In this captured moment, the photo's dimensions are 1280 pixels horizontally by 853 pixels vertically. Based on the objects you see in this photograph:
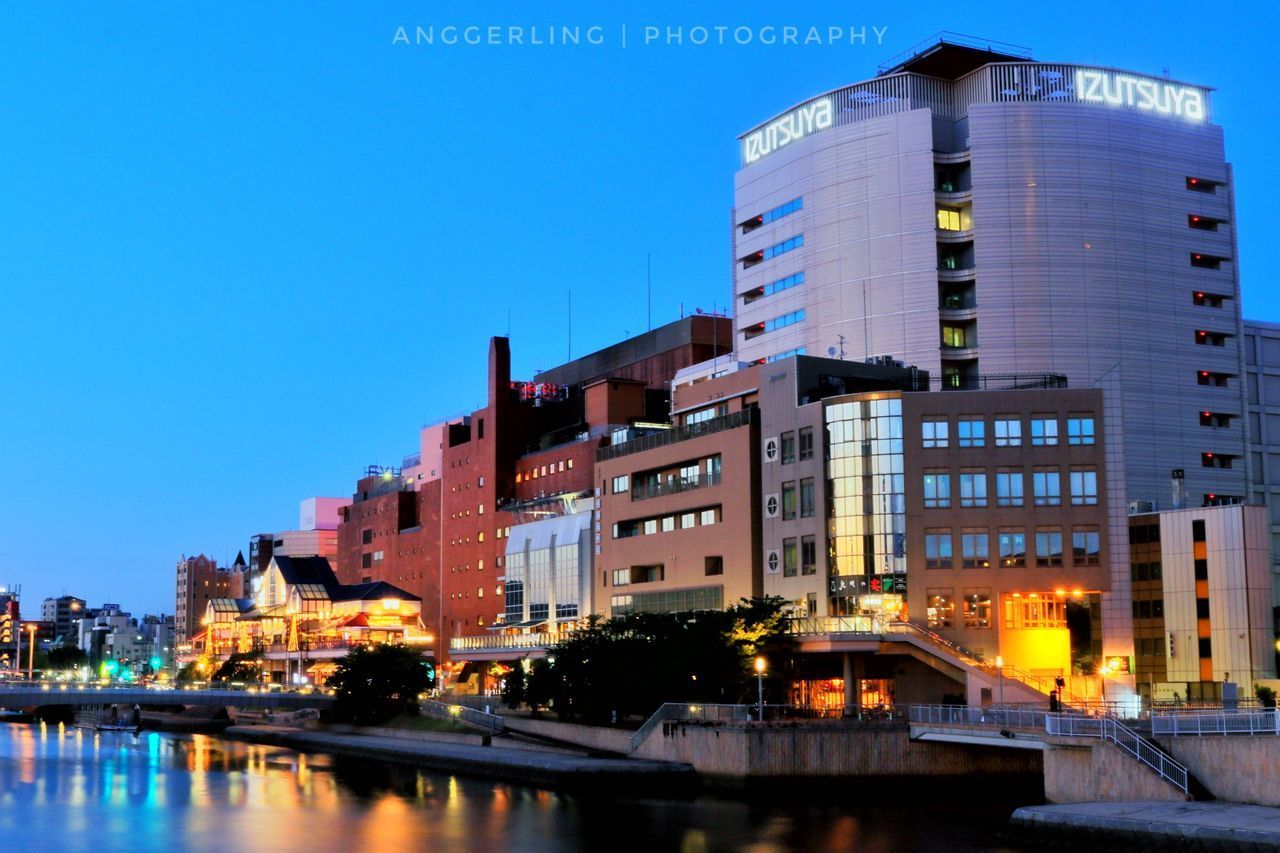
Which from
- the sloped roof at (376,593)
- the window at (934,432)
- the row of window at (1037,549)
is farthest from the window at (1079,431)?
the sloped roof at (376,593)

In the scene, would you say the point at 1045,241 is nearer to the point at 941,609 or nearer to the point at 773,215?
the point at 773,215

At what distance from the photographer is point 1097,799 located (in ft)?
190

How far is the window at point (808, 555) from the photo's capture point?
100500 millimetres

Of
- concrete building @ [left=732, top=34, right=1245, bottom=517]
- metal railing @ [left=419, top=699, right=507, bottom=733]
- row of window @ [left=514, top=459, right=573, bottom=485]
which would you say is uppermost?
concrete building @ [left=732, top=34, right=1245, bottom=517]

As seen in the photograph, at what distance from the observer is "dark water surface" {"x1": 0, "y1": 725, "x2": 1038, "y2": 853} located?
5875 centimetres

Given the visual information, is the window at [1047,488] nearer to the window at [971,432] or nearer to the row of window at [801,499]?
the window at [971,432]

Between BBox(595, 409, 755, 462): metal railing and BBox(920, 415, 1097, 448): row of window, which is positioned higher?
BBox(595, 409, 755, 462): metal railing

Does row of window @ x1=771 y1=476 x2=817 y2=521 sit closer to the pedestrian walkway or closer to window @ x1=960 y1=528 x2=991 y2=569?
window @ x1=960 y1=528 x2=991 y2=569

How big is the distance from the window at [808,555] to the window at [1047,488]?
1503 centimetres

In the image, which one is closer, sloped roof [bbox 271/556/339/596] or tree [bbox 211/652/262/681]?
tree [bbox 211/652/262/681]

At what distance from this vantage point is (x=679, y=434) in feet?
383

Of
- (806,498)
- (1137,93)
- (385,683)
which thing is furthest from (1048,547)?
(385,683)

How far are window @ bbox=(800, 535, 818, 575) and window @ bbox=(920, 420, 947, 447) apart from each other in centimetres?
1046

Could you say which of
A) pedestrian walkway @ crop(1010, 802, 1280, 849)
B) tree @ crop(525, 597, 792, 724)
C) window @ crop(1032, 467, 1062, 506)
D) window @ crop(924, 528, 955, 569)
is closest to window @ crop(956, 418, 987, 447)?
window @ crop(1032, 467, 1062, 506)
